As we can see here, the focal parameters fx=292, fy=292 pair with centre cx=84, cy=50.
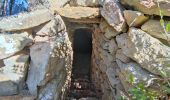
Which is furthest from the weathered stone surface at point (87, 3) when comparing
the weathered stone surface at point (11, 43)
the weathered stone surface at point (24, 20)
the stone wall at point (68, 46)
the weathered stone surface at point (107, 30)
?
the weathered stone surface at point (11, 43)

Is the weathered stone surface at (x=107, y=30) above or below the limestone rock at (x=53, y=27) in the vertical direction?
below

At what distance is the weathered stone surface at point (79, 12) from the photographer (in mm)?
3689

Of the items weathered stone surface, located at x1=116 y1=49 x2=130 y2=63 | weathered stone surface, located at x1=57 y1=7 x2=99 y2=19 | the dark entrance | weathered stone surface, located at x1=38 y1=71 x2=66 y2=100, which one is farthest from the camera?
the dark entrance

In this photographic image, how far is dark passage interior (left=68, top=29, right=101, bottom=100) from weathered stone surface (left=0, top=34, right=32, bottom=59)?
1.40 m

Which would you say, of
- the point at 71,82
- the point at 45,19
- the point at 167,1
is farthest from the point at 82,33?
the point at 167,1

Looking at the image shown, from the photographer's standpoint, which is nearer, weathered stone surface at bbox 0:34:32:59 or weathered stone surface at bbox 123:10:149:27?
weathered stone surface at bbox 123:10:149:27

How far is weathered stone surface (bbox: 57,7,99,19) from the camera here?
3.69m

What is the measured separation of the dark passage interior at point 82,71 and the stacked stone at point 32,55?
3.27 ft

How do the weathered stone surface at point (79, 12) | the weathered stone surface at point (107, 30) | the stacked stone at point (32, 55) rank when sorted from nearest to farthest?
the stacked stone at point (32, 55), the weathered stone surface at point (107, 30), the weathered stone surface at point (79, 12)

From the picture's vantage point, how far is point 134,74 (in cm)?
279

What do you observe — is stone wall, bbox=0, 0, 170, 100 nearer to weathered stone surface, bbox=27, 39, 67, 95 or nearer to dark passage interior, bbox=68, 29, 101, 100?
weathered stone surface, bbox=27, 39, 67, 95

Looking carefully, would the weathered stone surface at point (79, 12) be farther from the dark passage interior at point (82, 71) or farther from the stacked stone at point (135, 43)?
the dark passage interior at point (82, 71)

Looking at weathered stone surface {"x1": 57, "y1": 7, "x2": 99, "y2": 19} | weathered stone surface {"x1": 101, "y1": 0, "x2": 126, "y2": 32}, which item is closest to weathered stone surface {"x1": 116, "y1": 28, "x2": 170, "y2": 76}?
weathered stone surface {"x1": 101, "y1": 0, "x2": 126, "y2": 32}

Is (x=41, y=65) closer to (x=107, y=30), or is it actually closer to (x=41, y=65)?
(x=41, y=65)
